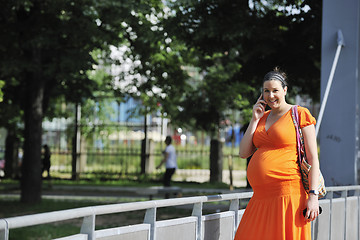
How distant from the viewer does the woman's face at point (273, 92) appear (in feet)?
14.7

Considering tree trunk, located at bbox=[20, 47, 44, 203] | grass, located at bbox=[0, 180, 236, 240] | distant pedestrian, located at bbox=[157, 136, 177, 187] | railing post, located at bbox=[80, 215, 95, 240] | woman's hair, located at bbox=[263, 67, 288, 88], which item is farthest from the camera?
distant pedestrian, located at bbox=[157, 136, 177, 187]

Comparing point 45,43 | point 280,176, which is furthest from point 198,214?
point 45,43

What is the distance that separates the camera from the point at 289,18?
14086 mm

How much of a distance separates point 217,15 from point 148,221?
9.56 metres

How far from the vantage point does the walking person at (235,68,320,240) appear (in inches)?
174

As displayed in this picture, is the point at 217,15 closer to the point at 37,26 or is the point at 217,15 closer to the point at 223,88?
the point at 37,26

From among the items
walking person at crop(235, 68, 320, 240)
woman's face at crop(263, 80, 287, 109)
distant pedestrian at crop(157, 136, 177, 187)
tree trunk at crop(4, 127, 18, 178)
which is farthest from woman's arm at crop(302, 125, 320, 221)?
tree trunk at crop(4, 127, 18, 178)

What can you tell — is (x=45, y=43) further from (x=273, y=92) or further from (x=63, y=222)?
(x=273, y=92)

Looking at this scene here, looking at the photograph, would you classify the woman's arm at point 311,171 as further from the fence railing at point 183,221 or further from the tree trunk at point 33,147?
the tree trunk at point 33,147

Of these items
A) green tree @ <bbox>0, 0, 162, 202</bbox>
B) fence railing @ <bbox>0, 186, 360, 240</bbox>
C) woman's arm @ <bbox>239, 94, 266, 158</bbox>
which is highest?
green tree @ <bbox>0, 0, 162, 202</bbox>

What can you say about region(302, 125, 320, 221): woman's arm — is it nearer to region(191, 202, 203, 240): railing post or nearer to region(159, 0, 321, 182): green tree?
region(191, 202, 203, 240): railing post

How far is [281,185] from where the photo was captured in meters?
4.46

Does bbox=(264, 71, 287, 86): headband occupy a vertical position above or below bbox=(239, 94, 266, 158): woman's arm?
above

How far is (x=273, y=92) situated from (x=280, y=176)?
55 centimetres
